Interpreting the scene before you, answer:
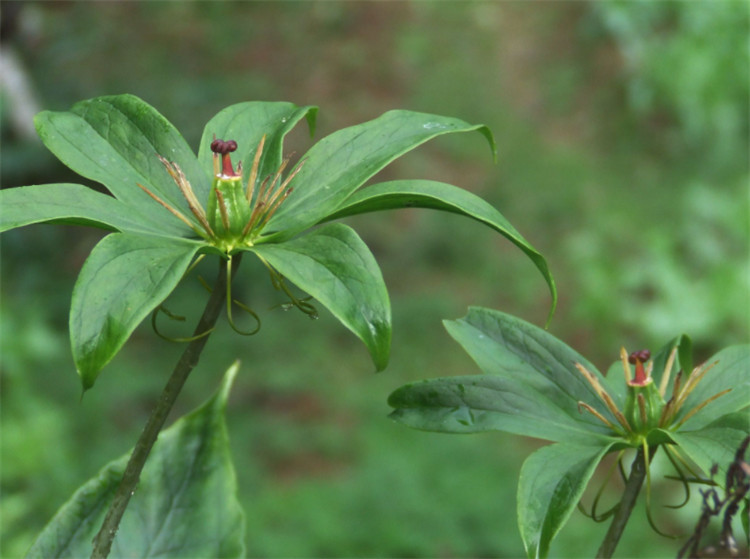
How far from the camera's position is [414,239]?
4.80m

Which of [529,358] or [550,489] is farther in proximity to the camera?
[529,358]

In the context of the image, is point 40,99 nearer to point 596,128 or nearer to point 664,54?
point 596,128

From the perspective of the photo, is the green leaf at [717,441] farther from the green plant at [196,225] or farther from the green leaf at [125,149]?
the green leaf at [125,149]

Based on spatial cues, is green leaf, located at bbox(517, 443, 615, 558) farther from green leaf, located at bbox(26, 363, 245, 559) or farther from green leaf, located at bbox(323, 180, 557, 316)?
green leaf, located at bbox(26, 363, 245, 559)

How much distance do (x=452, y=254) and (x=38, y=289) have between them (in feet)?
6.48

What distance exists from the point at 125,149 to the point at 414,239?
385cm

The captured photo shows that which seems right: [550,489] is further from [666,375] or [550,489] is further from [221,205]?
[221,205]

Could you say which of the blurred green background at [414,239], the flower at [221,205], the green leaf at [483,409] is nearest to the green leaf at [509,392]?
the green leaf at [483,409]

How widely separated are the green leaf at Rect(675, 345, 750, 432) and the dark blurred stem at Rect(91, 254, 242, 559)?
48cm

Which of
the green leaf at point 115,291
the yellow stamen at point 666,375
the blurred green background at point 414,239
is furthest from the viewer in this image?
the blurred green background at point 414,239

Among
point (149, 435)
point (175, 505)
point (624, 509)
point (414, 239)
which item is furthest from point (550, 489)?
point (414, 239)

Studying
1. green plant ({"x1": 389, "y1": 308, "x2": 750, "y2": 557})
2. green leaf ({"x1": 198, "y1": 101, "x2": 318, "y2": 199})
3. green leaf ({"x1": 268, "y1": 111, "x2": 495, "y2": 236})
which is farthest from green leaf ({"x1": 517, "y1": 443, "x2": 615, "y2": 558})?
green leaf ({"x1": 198, "y1": 101, "x2": 318, "y2": 199})

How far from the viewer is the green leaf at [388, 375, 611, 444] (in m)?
0.92

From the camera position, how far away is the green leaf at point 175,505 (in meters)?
1.04
